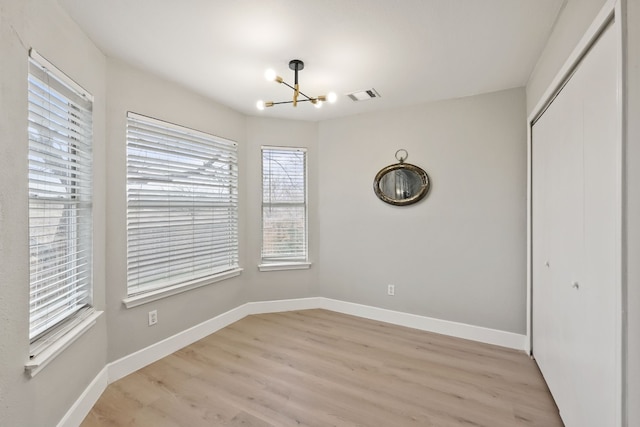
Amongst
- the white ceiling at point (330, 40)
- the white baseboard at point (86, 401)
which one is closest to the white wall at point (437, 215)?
the white ceiling at point (330, 40)

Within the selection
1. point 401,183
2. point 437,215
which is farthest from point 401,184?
point 437,215

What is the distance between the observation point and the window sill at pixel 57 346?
4.73 ft

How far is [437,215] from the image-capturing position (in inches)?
127

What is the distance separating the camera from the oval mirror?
10.7 ft

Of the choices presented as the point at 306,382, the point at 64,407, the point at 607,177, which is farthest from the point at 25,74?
the point at 607,177

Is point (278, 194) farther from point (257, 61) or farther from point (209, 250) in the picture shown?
point (257, 61)

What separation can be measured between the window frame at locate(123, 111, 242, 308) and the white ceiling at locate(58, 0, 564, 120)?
0.45 metres

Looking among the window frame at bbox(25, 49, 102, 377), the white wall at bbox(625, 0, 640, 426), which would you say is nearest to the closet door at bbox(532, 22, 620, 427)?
the white wall at bbox(625, 0, 640, 426)

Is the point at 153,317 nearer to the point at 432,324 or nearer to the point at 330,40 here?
the point at 330,40

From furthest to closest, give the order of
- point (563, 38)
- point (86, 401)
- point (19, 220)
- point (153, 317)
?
point (153, 317) → point (86, 401) → point (563, 38) → point (19, 220)

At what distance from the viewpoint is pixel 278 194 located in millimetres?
3830

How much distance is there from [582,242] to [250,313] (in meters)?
3.29

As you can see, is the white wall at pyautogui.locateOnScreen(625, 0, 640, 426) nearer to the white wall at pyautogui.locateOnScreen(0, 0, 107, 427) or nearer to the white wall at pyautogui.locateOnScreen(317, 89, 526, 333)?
the white wall at pyautogui.locateOnScreen(317, 89, 526, 333)

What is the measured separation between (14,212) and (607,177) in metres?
2.60
